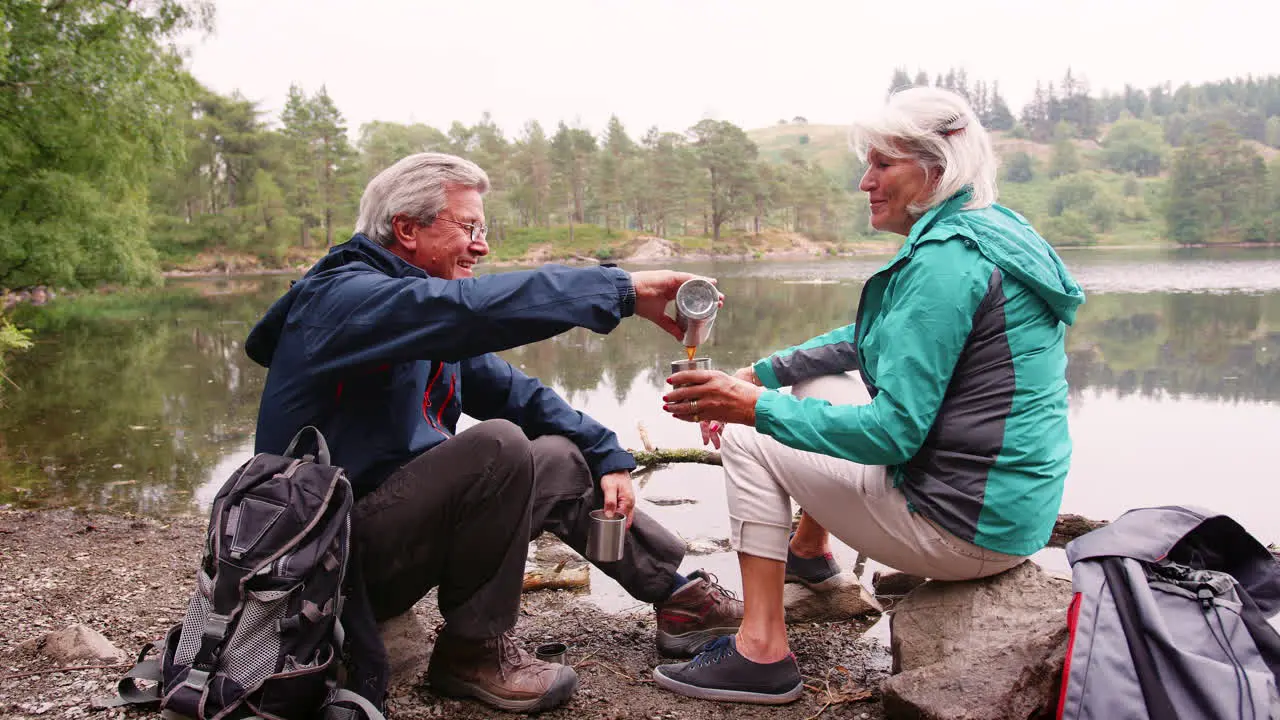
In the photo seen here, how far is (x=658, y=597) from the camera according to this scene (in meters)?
3.37

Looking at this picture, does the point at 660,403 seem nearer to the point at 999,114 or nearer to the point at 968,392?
the point at 968,392

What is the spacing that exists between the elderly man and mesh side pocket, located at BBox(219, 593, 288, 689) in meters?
0.41

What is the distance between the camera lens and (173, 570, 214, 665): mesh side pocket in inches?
91.0

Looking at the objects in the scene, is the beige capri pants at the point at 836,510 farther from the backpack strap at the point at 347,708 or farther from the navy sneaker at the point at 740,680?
the backpack strap at the point at 347,708

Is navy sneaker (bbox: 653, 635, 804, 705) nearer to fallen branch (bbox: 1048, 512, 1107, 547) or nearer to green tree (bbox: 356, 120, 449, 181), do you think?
fallen branch (bbox: 1048, 512, 1107, 547)

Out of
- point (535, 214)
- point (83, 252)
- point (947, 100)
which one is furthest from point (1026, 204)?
point (947, 100)

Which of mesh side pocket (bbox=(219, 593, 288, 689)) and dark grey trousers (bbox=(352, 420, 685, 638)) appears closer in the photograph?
mesh side pocket (bbox=(219, 593, 288, 689))

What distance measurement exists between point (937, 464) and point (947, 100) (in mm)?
1143

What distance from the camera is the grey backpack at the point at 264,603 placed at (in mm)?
2273

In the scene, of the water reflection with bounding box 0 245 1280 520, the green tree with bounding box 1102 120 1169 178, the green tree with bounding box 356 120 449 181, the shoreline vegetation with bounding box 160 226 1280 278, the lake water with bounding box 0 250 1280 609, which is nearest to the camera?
the lake water with bounding box 0 250 1280 609

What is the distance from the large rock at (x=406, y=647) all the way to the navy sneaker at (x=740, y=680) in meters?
0.89

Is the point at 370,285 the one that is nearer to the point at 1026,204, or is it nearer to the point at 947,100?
the point at 947,100

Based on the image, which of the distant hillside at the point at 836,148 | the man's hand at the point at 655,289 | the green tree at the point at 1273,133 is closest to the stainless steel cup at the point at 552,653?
the man's hand at the point at 655,289

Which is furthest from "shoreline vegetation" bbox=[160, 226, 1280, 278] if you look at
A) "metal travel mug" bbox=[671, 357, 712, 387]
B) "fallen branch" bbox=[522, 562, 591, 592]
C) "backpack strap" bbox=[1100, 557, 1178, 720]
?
"backpack strap" bbox=[1100, 557, 1178, 720]
